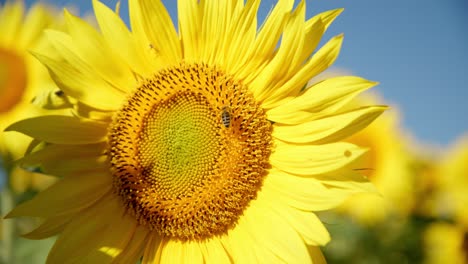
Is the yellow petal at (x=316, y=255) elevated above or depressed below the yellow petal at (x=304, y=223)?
below

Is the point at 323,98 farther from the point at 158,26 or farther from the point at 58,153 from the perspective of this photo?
the point at 58,153

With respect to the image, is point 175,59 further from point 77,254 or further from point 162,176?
point 77,254

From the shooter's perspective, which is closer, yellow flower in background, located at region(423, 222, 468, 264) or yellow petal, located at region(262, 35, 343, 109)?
yellow petal, located at region(262, 35, 343, 109)

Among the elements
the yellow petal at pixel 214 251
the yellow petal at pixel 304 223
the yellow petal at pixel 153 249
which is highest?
the yellow petal at pixel 304 223

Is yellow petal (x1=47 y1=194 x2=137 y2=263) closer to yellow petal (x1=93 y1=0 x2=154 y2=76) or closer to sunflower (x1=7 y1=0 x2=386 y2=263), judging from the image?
sunflower (x1=7 y1=0 x2=386 y2=263)

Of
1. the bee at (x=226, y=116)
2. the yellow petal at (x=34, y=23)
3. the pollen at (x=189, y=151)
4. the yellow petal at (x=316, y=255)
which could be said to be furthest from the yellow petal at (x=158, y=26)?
the yellow petal at (x=34, y=23)

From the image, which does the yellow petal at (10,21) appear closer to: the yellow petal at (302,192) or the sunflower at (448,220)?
the yellow petal at (302,192)

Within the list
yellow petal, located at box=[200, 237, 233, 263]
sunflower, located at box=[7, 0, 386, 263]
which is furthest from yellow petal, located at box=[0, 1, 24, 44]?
yellow petal, located at box=[200, 237, 233, 263]
